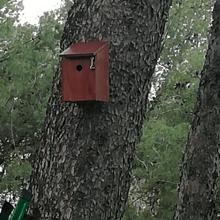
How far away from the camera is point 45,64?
37.2ft

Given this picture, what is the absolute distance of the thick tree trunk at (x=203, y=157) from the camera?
177 inches

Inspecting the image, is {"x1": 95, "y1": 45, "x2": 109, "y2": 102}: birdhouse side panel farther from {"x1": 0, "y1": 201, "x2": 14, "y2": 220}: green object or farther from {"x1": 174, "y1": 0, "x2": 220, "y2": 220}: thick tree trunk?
{"x1": 174, "y1": 0, "x2": 220, "y2": 220}: thick tree trunk

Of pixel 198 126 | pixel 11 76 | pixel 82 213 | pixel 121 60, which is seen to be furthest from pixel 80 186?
pixel 11 76

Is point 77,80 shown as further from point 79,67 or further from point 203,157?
point 203,157

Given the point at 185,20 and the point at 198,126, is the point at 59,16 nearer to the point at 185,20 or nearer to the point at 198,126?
the point at 185,20

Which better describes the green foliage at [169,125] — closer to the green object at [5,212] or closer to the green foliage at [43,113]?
the green foliage at [43,113]

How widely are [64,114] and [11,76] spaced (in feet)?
29.0

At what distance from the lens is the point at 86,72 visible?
2.18 metres

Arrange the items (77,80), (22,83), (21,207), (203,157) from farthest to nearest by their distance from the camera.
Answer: (22,83)
(203,157)
(77,80)
(21,207)

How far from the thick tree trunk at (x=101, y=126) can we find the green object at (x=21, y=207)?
0.10 ft

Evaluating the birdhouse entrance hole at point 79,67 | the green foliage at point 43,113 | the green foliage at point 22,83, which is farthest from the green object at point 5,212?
the green foliage at point 22,83

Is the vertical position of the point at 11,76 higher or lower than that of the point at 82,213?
higher

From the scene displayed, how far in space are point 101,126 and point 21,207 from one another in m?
0.41

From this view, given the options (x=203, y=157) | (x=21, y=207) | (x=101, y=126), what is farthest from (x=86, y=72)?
(x=203, y=157)
